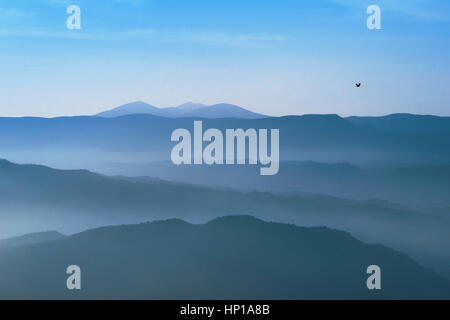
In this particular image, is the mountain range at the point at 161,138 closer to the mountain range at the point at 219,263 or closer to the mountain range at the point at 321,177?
the mountain range at the point at 321,177

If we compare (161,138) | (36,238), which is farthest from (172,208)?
(36,238)

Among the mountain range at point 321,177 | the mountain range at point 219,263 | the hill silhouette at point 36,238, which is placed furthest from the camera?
the hill silhouette at point 36,238

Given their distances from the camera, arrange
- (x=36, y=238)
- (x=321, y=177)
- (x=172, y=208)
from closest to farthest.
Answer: (x=36, y=238), (x=172, y=208), (x=321, y=177)

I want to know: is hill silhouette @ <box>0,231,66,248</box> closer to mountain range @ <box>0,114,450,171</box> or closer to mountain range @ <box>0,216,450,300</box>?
mountain range @ <box>0,216,450,300</box>

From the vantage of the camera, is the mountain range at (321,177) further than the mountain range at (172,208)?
No

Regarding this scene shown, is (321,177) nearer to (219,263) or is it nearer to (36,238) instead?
(219,263)

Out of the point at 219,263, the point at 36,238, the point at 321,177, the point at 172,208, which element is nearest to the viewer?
the point at 219,263

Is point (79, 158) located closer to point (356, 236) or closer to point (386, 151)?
→ point (356, 236)

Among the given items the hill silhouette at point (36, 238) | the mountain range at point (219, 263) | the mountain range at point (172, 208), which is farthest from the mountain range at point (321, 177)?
the hill silhouette at point (36, 238)

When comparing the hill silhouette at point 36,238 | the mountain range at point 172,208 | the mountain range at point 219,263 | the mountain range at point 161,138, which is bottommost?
the mountain range at point 219,263
